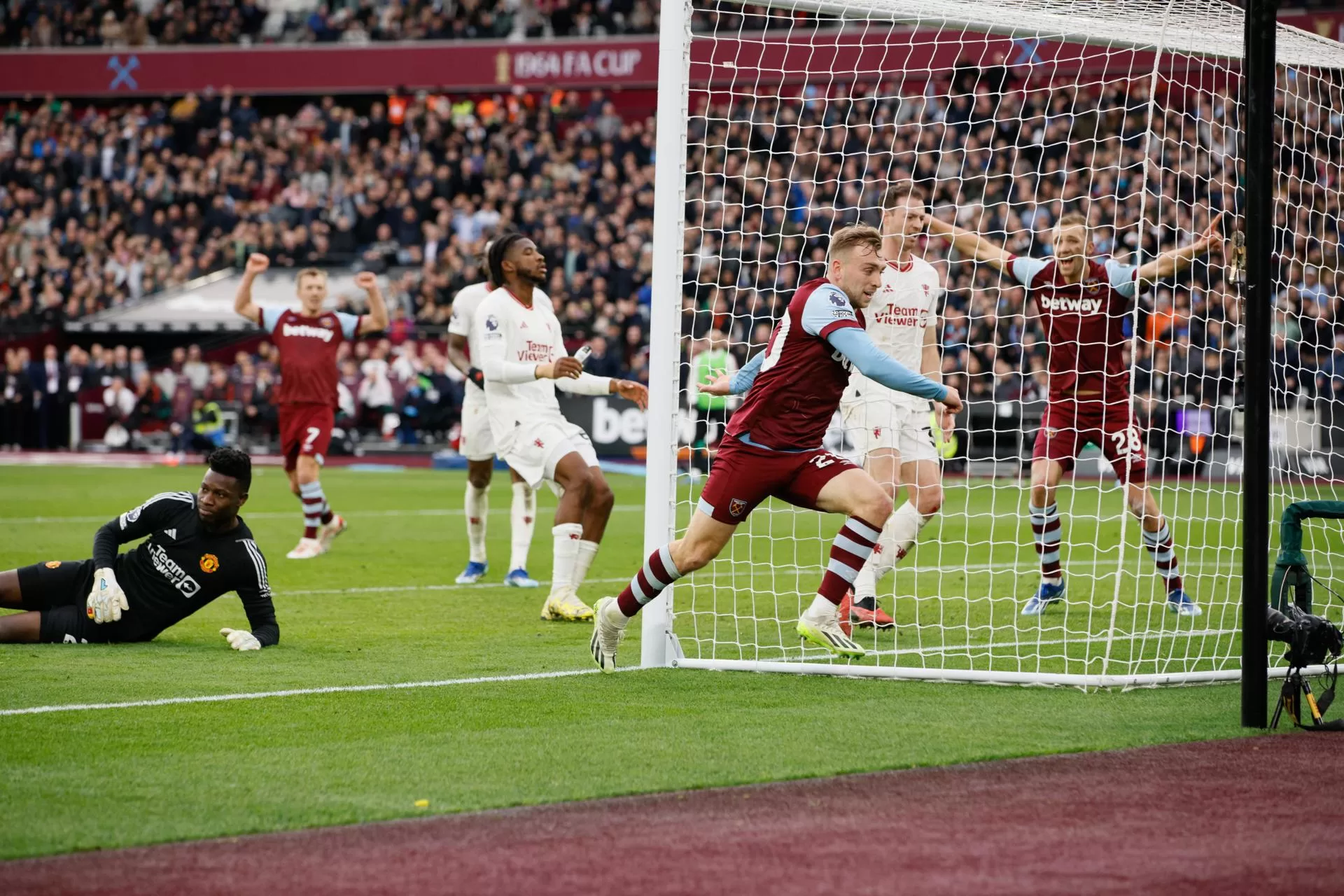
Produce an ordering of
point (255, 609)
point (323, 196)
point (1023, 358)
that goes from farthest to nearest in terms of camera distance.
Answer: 1. point (323, 196)
2. point (1023, 358)
3. point (255, 609)

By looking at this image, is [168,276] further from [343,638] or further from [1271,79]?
[1271,79]

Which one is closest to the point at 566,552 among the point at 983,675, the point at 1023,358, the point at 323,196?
the point at 983,675

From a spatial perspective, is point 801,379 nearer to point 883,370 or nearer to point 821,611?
point 883,370

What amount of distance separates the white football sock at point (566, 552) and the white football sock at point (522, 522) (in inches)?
76.7

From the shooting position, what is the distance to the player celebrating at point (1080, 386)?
991 cm

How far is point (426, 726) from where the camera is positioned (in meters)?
6.34

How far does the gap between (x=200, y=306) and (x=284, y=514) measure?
1876cm

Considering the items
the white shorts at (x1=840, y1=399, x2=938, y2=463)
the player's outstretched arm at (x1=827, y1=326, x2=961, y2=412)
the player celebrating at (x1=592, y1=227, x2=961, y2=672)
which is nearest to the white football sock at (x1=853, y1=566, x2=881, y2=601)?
the white shorts at (x1=840, y1=399, x2=938, y2=463)

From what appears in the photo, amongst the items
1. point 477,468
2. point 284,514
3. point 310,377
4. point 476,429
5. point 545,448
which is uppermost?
point 310,377

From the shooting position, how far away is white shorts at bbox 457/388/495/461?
11.8 m

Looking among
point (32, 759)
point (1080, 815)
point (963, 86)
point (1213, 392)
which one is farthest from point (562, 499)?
point (963, 86)

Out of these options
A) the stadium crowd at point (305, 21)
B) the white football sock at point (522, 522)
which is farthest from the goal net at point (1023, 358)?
the stadium crowd at point (305, 21)

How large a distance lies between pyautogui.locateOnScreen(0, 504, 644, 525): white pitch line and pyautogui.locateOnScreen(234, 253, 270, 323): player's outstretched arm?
9.15 feet

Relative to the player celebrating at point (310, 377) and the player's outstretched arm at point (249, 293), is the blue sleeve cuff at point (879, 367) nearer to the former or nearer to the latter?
the player's outstretched arm at point (249, 293)
